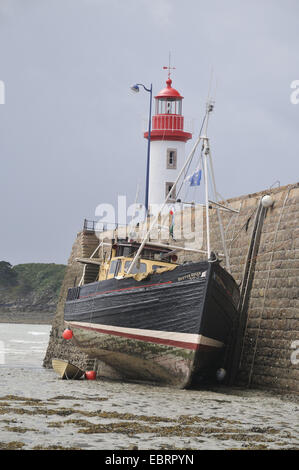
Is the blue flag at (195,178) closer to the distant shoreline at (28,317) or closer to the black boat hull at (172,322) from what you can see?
the black boat hull at (172,322)

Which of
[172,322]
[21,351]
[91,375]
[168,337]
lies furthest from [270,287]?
[21,351]

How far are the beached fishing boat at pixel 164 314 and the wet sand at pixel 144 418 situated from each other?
734mm

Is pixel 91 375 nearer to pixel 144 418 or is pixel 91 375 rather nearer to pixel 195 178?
pixel 195 178

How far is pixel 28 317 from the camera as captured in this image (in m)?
112

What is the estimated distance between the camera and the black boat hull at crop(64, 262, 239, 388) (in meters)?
16.0

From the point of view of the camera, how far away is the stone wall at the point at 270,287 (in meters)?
16.4

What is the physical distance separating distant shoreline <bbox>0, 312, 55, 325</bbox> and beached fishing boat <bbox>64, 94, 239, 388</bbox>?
→ 90953 mm

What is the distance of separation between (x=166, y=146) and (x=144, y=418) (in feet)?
93.4

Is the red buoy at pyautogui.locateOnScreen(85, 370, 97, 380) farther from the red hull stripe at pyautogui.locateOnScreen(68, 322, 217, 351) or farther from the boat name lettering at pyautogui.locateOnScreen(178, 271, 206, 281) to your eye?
the boat name lettering at pyautogui.locateOnScreen(178, 271, 206, 281)

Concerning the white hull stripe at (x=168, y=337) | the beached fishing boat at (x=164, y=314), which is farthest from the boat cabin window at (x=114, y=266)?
the white hull stripe at (x=168, y=337)

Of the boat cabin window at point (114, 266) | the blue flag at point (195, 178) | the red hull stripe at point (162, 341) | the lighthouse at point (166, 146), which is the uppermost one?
the lighthouse at point (166, 146)

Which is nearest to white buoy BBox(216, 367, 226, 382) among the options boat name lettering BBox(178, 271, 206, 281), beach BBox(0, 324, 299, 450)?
beach BBox(0, 324, 299, 450)
